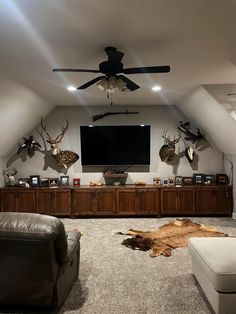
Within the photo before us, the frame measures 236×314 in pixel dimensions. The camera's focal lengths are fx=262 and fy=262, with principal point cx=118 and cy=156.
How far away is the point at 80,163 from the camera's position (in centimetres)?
615

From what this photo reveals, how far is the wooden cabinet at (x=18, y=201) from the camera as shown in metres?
5.63

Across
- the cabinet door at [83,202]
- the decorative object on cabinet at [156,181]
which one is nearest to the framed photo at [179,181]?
the decorative object on cabinet at [156,181]

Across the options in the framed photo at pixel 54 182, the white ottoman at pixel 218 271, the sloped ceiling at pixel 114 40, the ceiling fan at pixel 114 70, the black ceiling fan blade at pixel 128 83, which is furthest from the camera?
the framed photo at pixel 54 182

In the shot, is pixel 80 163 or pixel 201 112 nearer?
pixel 201 112

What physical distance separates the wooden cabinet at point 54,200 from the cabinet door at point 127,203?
43.2 inches

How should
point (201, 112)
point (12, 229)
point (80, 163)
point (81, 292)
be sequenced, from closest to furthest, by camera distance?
1. point (12, 229)
2. point (81, 292)
3. point (201, 112)
4. point (80, 163)

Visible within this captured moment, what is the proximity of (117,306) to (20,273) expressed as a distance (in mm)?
981

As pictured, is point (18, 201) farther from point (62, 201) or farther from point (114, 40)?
point (114, 40)

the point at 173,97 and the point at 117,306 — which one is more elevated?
the point at 173,97

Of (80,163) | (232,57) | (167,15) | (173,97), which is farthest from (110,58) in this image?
(80,163)

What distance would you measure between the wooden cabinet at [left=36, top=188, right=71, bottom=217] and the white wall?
0.64m

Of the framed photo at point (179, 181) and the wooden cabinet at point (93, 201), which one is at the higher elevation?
the framed photo at point (179, 181)

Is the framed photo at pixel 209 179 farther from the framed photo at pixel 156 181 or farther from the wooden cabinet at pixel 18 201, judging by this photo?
the wooden cabinet at pixel 18 201

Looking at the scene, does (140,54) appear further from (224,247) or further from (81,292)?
(81,292)
